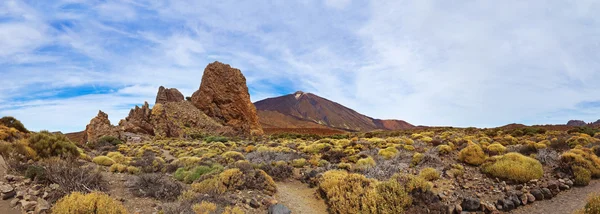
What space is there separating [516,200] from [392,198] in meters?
3.81

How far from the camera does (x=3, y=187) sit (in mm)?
6430

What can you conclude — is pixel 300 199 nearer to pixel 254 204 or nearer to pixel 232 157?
pixel 254 204

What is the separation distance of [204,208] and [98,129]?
32.8 metres

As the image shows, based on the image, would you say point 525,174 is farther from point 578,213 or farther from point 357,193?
point 357,193

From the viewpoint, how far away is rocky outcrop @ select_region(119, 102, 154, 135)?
35062 millimetres

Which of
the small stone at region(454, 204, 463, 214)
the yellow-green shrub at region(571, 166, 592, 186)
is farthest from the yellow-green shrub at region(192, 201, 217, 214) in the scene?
the yellow-green shrub at region(571, 166, 592, 186)

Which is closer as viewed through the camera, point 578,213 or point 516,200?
point 578,213

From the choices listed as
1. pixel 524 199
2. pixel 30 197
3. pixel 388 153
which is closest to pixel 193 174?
pixel 30 197

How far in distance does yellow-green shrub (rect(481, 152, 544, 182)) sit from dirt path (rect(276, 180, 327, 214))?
6.51m

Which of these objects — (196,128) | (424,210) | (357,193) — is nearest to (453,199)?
(424,210)

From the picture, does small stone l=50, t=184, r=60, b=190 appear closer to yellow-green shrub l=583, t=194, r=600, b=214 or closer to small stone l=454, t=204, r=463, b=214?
small stone l=454, t=204, r=463, b=214

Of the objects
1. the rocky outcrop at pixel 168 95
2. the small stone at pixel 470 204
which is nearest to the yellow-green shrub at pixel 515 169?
Result: the small stone at pixel 470 204

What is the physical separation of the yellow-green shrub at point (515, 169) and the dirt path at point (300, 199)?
6.51 meters

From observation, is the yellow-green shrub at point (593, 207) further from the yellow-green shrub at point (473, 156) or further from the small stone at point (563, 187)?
the yellow-green shrub at point (473, 156)
